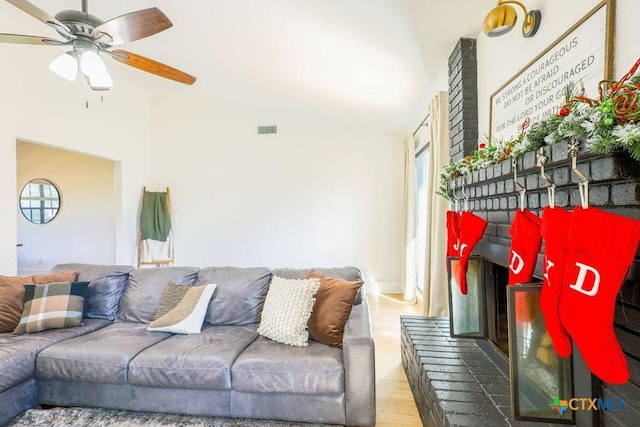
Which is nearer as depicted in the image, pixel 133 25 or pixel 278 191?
pixel 133 25

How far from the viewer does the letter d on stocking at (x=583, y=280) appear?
0.86 m

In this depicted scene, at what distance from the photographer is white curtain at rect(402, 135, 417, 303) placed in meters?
4.45

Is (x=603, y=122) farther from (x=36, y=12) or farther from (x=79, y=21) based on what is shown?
(x=36, y=12)

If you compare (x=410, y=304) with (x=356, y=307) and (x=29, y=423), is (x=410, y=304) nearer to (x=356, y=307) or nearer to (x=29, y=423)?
(x=356, y=307)

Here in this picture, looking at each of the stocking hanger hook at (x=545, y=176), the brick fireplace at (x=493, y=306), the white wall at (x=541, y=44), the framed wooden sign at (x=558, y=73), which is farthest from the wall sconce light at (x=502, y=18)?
the stocking hanger hook at (x=545, y=176)

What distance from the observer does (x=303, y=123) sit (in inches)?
200

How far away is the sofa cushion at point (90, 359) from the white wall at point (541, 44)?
8.67 feet

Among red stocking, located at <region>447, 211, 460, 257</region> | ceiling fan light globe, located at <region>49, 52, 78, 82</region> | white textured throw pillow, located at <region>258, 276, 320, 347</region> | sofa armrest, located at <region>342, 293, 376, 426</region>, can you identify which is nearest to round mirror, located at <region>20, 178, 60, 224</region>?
ceiling fan light globe, located at <region>49, 52, 78, 82</region>

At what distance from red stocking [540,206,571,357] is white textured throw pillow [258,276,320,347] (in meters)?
1.32

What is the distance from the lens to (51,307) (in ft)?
7.52

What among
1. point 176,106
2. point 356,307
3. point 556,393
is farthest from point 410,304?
point 176,106

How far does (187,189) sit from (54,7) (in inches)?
109

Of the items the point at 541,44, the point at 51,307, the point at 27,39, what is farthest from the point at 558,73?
the point at 51,307

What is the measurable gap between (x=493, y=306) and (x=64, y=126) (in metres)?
4.50
